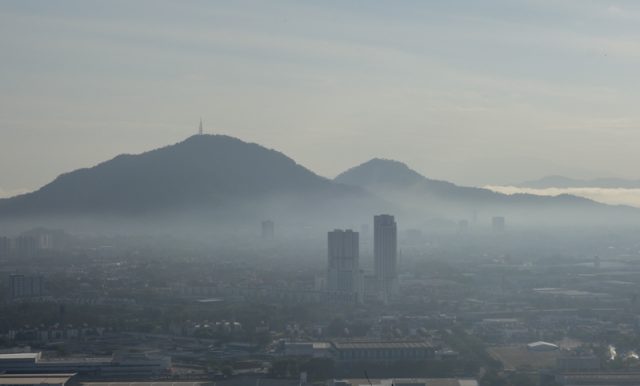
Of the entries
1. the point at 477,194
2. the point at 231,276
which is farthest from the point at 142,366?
the point at 477,194

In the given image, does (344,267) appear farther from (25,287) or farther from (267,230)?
(267,230)

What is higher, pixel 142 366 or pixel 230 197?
pixel 230 197

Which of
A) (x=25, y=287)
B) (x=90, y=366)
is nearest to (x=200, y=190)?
(x=25, y=287)

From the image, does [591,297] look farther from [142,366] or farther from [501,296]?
[142,366]

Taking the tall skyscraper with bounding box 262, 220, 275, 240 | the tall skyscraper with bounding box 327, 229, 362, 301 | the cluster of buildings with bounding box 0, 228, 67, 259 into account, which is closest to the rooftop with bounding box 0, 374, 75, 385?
the tall skyscraper with bounding box 327, 229, 362, 301

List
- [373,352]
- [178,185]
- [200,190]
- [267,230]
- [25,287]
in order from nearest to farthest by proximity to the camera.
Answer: [373,352]
[25,287]
[267,230]
[178,185]
[200,190]

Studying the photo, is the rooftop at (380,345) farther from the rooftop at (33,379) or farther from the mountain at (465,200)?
the mountain at (465,200)

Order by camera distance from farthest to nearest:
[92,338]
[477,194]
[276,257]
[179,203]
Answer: [477,194] < [179,203] < [276,257] < [92,338]
